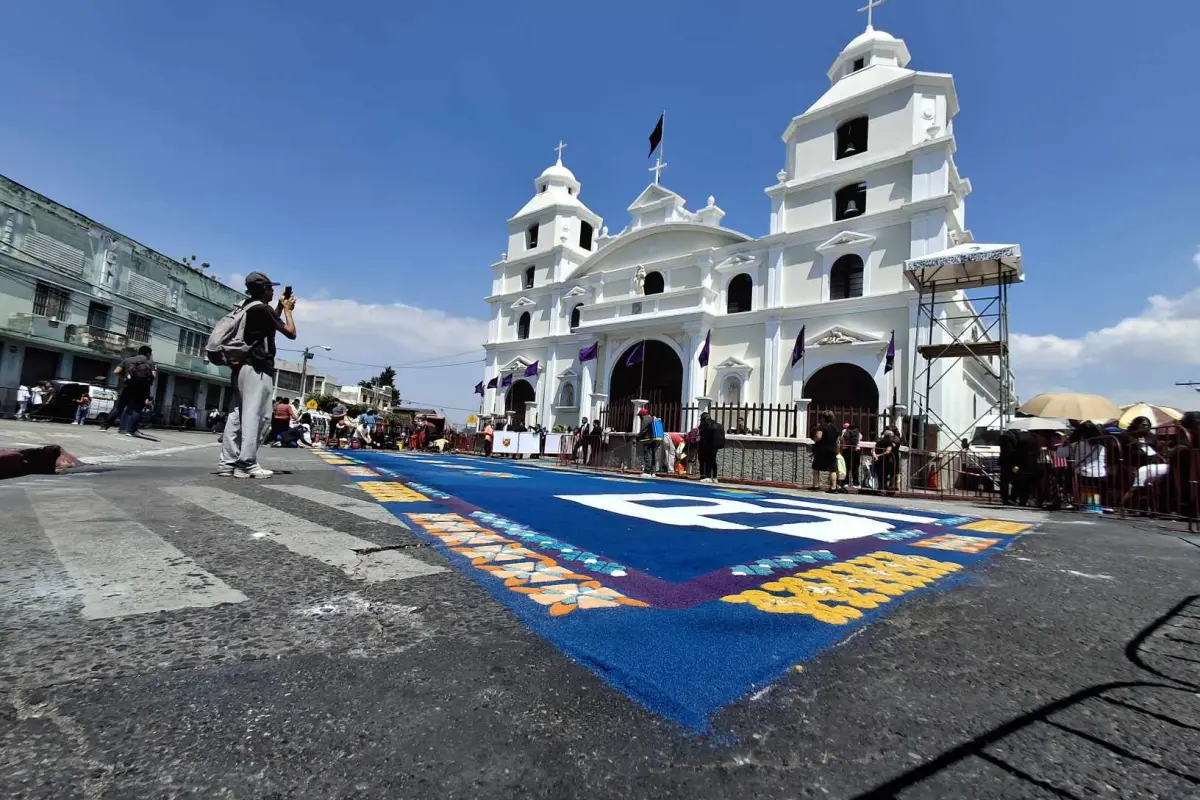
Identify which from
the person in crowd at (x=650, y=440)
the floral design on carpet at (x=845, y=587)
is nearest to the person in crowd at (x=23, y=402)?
the person in crowd at (x=650, y=440)

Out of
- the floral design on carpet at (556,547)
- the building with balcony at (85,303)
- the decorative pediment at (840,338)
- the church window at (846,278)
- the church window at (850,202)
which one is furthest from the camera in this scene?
the building with balcony at (85,303)

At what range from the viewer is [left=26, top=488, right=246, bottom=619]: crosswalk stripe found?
164 centimetres

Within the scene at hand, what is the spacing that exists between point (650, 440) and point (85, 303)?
29.2 m

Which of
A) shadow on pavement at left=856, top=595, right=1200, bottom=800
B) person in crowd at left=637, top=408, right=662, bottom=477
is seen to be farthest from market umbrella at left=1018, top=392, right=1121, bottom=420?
shadow on pavement at left=856, top=595, right=1200, bottom=800

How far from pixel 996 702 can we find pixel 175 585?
249 centimetres

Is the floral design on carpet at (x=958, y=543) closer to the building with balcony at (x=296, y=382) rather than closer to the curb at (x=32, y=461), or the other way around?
the curb at (x=32, y=461)

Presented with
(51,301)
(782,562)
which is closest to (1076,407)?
(782,562)

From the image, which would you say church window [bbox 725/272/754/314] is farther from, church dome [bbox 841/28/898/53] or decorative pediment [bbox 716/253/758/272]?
church dome [bbox 841/28/898/53]

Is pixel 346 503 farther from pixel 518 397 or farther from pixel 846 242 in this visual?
pixel 518 397

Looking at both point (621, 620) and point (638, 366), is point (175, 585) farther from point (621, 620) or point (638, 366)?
point (638, 366)

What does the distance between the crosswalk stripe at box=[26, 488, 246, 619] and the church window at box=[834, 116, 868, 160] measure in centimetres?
2293

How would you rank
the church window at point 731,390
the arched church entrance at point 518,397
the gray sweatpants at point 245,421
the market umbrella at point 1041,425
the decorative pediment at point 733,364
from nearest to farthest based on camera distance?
1. the gray sweatpants at point 245,421
2. the market umbrella at point 1041,425
3. the decorative pediment at point 733,364
4. the church window at point 731,390
5. the arched church entrance at point 518,397

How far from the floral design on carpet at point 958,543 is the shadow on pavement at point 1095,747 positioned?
2085mm

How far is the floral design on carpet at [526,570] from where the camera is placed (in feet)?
6.45
